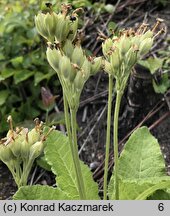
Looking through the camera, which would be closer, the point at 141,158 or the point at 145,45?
the point at 145,45

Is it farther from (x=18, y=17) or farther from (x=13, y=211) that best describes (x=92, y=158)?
(x=13, y=211)

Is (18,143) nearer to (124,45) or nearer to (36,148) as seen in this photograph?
(36,148)

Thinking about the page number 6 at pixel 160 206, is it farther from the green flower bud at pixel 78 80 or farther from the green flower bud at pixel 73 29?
the green flower bud at pixel 73 29

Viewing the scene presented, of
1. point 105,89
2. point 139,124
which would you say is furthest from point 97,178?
point 105,89

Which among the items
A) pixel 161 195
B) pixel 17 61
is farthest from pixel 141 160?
pixel 17 61

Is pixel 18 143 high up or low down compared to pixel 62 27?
down

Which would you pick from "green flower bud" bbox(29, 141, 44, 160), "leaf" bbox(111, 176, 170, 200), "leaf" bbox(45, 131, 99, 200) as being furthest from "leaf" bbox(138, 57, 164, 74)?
"green flower bud" bbox(29, 141, 44, 160)

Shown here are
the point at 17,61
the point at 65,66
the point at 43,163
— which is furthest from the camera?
the point at 17,61
